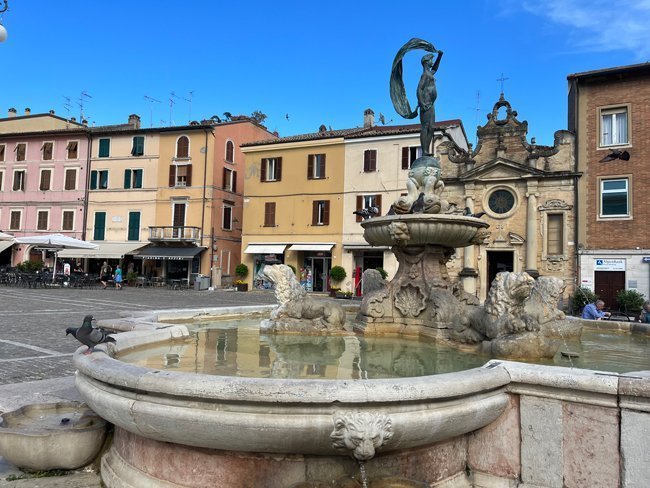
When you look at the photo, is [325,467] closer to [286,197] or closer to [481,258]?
[481,258]

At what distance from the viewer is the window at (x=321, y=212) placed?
32.5 meters

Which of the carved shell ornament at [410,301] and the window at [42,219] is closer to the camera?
the carved shell ornament at [410,301]

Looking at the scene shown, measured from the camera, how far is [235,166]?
1479 inches

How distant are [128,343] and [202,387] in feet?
7.55

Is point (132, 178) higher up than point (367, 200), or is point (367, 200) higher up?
point (132, 178)

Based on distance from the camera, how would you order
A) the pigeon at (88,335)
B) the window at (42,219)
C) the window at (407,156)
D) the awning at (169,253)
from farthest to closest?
1. the window at (42,219)
2. the awning at (169,253)
3. the window at (407,156)
4. the pigeon at (88,335)

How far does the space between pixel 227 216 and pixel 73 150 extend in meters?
13.5

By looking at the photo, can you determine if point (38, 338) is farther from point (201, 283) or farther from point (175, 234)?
point (175, 234)

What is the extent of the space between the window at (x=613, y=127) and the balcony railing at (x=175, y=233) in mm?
24873

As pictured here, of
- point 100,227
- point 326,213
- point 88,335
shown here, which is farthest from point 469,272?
point 100,227

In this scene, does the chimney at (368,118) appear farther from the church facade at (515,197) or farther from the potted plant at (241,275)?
the potted plant at (241,275)

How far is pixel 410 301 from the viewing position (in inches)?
257

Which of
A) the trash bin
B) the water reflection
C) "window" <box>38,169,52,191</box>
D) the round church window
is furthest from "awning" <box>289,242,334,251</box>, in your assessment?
the water reflection

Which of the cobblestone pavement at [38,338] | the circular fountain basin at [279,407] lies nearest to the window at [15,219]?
the cobblestone pavement at [38,338]
